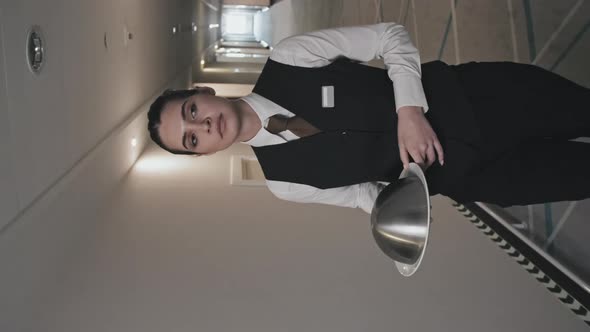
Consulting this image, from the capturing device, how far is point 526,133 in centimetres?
120

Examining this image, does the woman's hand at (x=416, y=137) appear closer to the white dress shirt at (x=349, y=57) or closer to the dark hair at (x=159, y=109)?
the white dress shirt at (x=349, y=57)

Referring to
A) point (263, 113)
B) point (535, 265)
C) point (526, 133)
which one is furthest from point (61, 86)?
point (535, 265)

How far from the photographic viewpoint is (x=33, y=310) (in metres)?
1.67

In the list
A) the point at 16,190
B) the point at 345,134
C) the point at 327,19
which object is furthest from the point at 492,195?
the point at 327,19

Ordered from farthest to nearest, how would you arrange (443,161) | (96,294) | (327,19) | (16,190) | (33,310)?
(327,19), (96,294), (33,310), (16,190), (443,161)

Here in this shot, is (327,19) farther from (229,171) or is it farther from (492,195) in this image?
(492,195)

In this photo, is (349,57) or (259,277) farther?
(259,277)

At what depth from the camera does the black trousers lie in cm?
119

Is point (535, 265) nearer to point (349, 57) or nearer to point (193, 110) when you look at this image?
point (349, 57)

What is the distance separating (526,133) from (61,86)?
1.54 meters

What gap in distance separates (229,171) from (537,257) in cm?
181

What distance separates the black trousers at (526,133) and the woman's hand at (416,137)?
0.13 m

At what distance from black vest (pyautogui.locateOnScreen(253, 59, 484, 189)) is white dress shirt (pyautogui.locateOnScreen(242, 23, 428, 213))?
0.03m

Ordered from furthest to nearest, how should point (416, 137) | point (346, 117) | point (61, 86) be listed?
point (61, 86) < point (346, 117) < point (416, 137)
